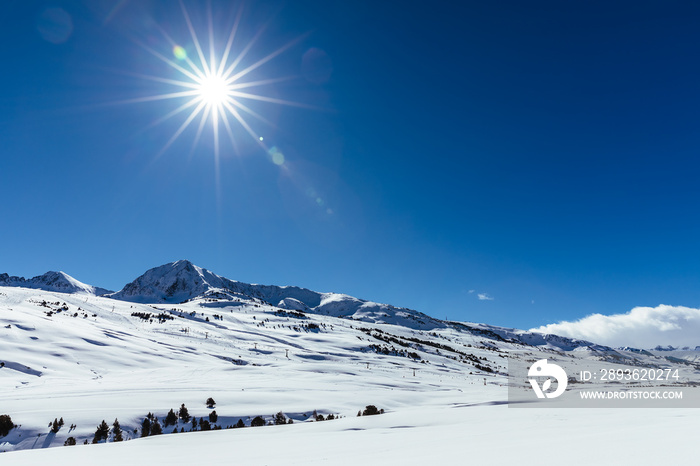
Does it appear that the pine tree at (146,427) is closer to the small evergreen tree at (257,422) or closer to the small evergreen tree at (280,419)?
the small evergreen tree at (257,422)

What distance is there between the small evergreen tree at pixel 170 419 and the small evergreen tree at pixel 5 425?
4.47m

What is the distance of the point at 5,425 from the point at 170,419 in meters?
4.80

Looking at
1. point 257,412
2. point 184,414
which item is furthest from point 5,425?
point 257,412

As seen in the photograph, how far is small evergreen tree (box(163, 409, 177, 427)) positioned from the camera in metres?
13.1

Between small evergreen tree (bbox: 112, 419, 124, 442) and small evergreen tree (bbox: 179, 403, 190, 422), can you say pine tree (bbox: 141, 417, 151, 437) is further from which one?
small evergreen tree (bbox: 179, 403, 190, 422)

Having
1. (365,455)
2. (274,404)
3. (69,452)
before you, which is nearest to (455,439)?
(365,455)

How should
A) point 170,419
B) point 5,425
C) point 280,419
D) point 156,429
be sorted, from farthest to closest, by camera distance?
point 280,419, point 170,419, point 156,429, point 5,425

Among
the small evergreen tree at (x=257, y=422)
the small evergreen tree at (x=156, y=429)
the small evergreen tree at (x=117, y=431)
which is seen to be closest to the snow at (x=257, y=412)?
the small evergreen tree at (x=117, y=431)

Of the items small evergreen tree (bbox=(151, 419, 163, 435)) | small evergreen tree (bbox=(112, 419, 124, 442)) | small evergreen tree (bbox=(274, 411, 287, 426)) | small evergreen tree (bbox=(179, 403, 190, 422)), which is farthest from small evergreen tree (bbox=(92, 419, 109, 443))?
small evergreen tree (bbox=(274, 411, 287, 426))

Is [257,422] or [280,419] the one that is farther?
[280,419]

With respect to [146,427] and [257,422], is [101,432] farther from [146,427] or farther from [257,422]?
[257,422]

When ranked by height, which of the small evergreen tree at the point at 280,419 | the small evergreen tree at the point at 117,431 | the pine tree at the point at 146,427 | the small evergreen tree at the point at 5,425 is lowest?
the small evergreen tree at the point at 280,419

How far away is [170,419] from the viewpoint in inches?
522

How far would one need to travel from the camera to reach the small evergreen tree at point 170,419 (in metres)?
13.1
